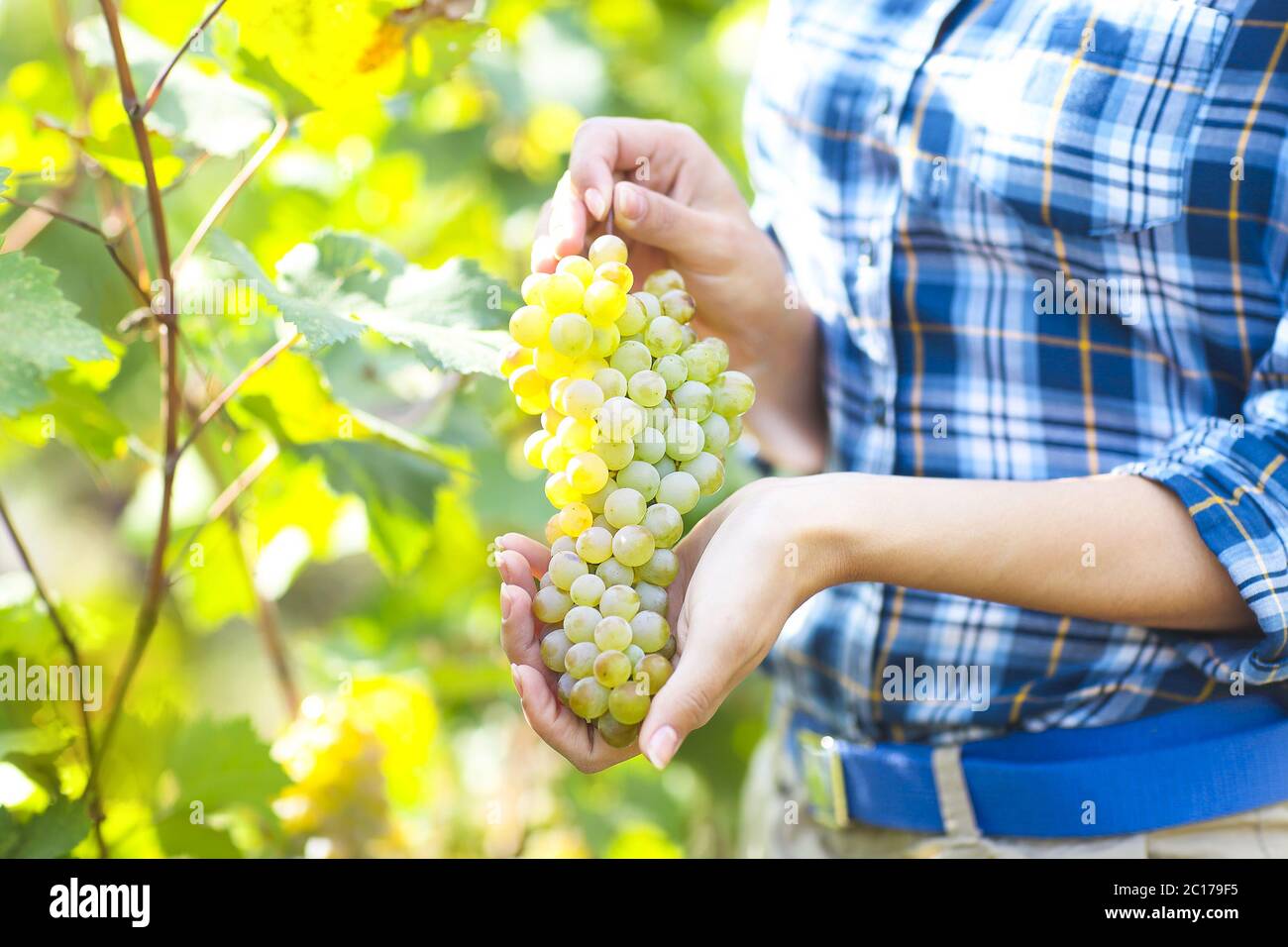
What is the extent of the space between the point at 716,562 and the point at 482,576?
1.02m

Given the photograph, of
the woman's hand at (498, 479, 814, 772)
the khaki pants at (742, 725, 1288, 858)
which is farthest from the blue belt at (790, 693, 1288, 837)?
the woman's hand at (498, 479, 814, 772)

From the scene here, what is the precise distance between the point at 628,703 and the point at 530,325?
24cm

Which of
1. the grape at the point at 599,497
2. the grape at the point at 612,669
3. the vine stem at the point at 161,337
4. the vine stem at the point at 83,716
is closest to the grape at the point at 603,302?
the grape at the point at 599,497

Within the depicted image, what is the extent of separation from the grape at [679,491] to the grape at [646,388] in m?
0.05

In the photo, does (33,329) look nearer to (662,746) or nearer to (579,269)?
(579,269)

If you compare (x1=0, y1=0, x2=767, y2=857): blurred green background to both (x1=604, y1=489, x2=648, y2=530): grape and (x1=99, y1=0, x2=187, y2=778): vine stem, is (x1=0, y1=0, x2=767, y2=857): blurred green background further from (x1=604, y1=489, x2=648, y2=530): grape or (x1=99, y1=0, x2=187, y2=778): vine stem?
(x1=604, y1=489, x2=648, y2=530): grape

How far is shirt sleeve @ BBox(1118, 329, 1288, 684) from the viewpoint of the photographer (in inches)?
29.6

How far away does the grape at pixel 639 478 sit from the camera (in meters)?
0.70

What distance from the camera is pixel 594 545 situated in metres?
0.69

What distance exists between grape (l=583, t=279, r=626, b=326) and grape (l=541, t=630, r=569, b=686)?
0.65 feet

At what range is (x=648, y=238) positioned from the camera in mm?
824

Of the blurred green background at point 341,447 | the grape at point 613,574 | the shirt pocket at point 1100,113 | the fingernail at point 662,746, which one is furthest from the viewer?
the blurred green background at point 341,447

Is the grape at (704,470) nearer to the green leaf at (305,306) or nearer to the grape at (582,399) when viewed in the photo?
the grape at (582,399)

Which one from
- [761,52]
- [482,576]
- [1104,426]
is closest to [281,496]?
[482,576]
